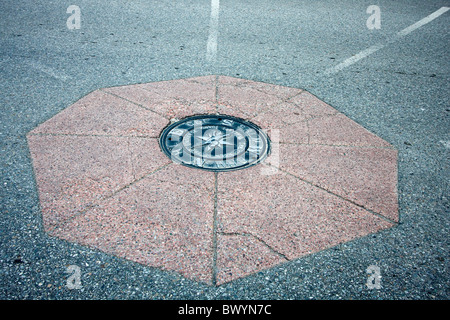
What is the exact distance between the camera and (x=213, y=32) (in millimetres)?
5789

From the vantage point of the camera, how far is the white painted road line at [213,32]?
5.09m

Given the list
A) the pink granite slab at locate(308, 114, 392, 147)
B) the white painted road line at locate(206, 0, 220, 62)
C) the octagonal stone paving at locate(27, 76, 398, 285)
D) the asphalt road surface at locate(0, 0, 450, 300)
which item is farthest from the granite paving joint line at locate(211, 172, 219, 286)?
the white painted road line at locate(206, 0, 220, 62)

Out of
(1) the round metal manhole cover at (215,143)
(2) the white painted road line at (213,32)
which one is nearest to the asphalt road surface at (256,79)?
(2) the white painted road line at (213,32)

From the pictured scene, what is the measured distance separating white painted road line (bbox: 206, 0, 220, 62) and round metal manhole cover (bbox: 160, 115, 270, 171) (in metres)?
1.71

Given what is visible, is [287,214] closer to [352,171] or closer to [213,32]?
[352,171]

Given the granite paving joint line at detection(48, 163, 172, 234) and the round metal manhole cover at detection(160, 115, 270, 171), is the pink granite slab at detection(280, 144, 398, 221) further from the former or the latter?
the granite paving joint line at detection(48, 163, 172, 234)

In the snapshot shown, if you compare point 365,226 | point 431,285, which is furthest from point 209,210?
point 431,285

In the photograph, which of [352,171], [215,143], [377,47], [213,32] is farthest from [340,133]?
[213,32]

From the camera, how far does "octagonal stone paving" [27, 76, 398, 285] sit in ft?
7.90

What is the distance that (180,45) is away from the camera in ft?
17.5

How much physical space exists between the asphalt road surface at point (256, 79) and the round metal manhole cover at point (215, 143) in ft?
3.59

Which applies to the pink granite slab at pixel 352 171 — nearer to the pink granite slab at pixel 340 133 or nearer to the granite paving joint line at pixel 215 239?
the pink granite slab at pixel 340 133
